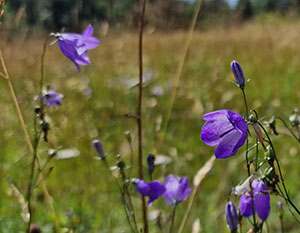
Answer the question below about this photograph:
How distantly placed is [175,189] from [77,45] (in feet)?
1.60

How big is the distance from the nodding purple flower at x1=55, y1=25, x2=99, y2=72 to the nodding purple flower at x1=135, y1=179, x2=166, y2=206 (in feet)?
1.15

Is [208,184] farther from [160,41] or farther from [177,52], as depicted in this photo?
[160,41]

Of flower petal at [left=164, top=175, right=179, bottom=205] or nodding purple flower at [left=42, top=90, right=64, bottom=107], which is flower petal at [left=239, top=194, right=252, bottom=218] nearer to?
flower petal at [left=164, top=175, right=179, bottom=205]

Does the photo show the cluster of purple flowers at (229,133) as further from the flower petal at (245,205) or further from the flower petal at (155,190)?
the flower petal at (155,190)

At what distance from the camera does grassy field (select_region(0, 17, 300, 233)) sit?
1830 mm

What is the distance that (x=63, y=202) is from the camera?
192 cm

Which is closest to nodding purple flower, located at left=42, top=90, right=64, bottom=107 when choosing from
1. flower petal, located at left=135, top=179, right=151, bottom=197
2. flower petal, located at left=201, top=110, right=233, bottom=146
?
flower petal, located at left=135, top=179, right=151, bottom=197

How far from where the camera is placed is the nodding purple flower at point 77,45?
3.54ft

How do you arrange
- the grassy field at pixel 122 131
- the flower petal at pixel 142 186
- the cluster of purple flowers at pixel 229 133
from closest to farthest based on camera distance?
the cluster of purple flowers at pixel 229 133 < the flower petal at pixel 142 186 < the grassy field at pixel 122 131

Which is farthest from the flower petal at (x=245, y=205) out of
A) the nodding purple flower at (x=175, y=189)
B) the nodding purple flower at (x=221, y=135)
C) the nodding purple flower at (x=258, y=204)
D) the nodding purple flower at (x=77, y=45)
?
the nodding purple flower at (x=77, y=45)

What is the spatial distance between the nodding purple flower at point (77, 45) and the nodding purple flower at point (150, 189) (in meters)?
0.35

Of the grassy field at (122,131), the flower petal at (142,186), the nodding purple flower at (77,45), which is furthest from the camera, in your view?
the grassy field at (122,131)

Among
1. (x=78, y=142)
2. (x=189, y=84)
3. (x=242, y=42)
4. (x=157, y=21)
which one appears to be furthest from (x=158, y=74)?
(x=242, y=42)

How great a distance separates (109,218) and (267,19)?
1122 centimetres
